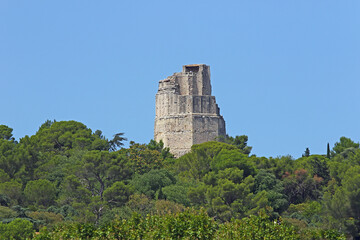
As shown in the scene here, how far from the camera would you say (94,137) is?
90500 millimetres

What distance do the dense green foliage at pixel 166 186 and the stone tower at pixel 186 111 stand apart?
15.6 ft

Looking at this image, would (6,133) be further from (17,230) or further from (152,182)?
(17,230)

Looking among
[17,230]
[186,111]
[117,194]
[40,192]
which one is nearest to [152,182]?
[117,194]

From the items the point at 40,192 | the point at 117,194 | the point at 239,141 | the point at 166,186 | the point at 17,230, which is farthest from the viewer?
the point at 239,141

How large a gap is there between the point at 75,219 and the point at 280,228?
2031cm

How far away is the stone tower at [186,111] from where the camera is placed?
92.8 meters

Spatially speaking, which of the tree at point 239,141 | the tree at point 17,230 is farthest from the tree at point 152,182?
the tree at point 239,141

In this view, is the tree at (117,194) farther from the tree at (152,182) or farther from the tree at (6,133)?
the tree at (6,133)

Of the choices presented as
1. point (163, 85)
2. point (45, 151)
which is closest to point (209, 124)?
point (163, 85)

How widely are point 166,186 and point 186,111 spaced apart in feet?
64.6

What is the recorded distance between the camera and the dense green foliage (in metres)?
69.2

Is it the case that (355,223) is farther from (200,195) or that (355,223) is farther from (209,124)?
(209,124)

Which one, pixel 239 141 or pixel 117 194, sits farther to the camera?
pixel 239 141

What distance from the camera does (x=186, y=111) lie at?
93.7 m
